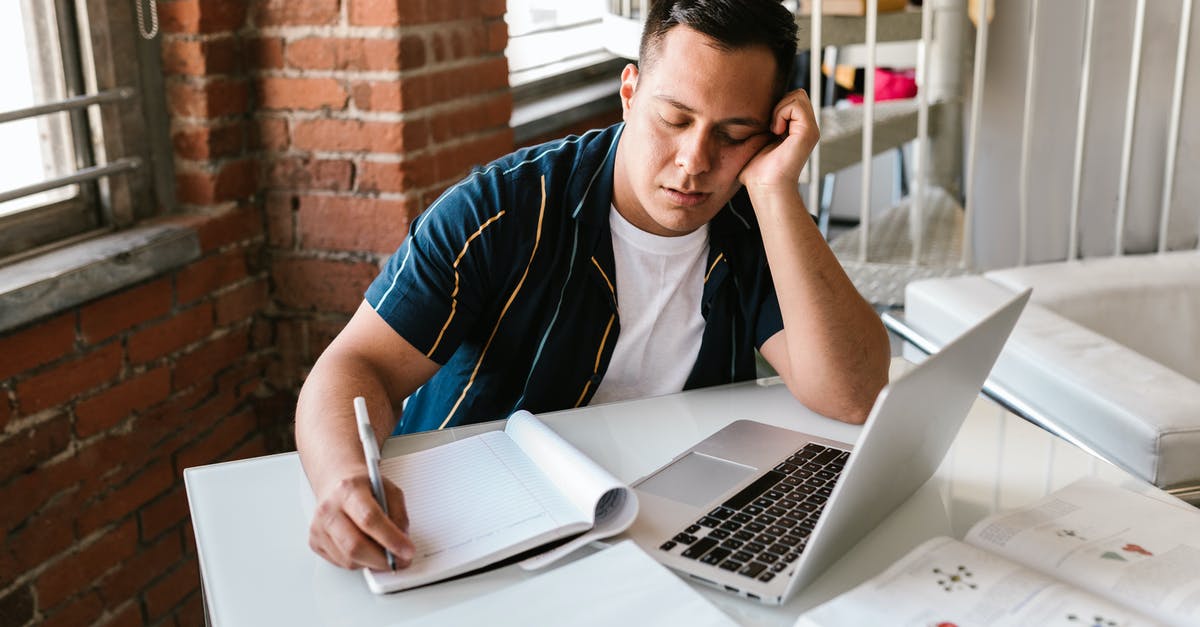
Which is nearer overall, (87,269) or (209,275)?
(87,269)

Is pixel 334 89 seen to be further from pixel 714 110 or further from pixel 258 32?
pixel 714 110

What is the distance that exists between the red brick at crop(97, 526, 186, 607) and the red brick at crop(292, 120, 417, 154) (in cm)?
79

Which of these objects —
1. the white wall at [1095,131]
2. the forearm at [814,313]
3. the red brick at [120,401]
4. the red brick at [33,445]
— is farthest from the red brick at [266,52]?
the white wall at [1095,131]

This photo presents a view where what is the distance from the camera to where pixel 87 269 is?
173 centimetres

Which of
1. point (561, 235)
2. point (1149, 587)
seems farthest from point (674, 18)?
point (1149, 587)

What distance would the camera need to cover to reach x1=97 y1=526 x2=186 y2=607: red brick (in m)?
1.89

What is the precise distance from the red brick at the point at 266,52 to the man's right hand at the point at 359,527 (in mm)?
1316

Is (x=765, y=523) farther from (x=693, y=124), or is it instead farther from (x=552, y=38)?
(x=552, y=38)

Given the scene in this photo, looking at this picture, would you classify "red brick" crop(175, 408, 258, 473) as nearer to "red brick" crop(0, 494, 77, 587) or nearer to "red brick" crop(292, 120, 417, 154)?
"red brick" crop(0, 494, 77, 587)

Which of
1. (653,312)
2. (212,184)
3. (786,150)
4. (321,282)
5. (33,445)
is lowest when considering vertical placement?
(33,445)

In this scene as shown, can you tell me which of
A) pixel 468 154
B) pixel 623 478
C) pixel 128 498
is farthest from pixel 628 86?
pixel 128 498

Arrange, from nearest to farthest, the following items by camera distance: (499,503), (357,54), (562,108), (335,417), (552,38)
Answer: (499,503) < (335,417) < (357,54) < (562,108) < (552,38)

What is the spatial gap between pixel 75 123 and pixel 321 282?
1.74 ft

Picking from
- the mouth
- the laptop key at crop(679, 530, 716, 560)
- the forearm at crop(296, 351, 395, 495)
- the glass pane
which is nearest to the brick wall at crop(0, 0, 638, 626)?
the glass pane
